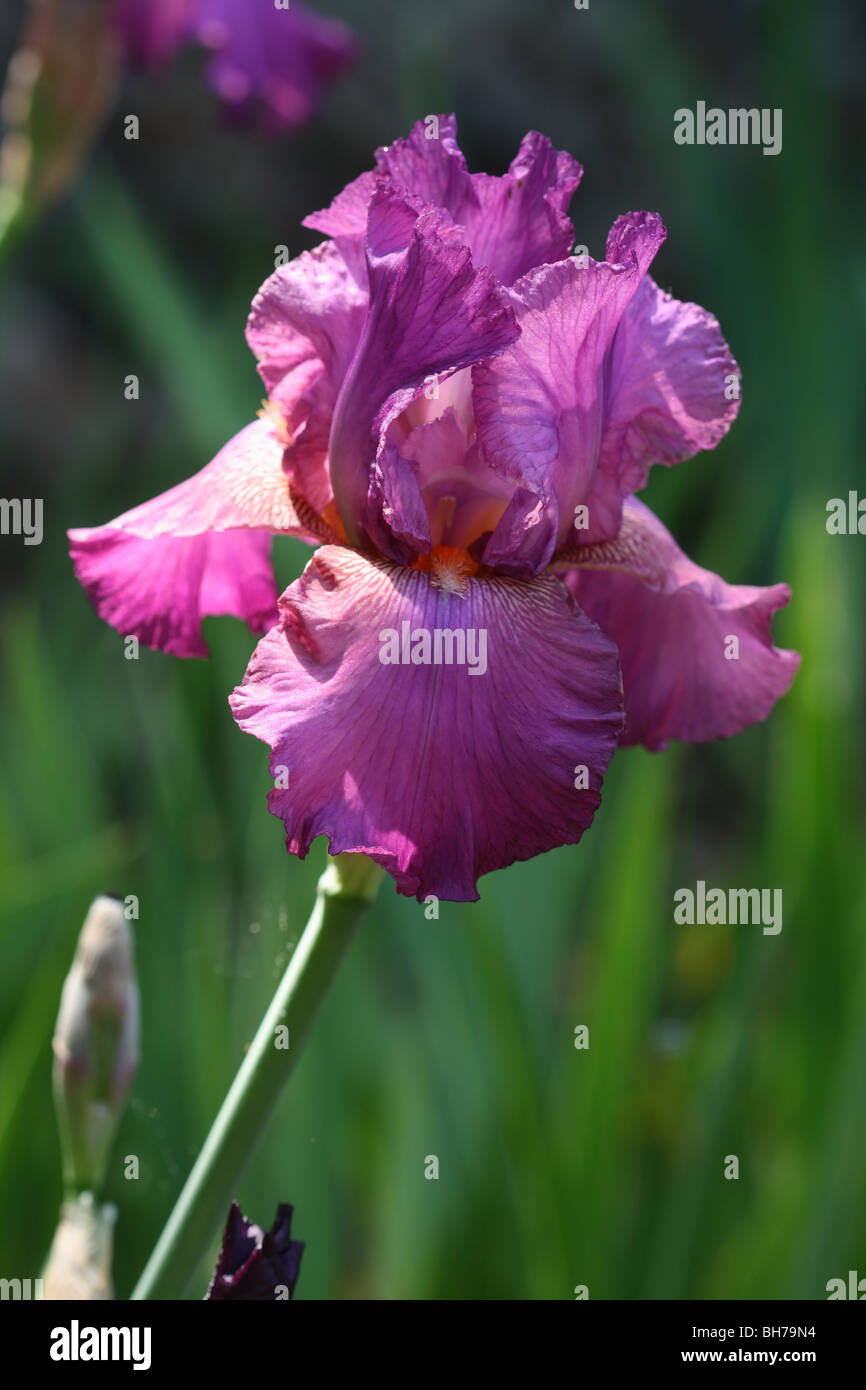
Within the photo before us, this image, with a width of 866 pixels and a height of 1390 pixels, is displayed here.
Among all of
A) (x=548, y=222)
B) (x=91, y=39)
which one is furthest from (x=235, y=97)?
(x=548, y=222)

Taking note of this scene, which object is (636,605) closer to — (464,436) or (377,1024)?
(464,436)

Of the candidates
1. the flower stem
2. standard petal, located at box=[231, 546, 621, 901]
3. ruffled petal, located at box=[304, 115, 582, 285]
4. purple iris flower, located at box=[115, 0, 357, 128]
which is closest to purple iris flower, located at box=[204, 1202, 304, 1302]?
the flower stem

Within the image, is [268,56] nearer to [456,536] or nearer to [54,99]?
[54,99]

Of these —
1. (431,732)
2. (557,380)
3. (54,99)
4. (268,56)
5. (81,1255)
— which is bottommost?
(81,1255)

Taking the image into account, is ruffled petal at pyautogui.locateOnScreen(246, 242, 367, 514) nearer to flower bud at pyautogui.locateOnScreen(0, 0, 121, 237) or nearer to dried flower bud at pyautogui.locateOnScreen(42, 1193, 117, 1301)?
dried flower bud at pyautogui.locateOnScreen(42, 1193, 117, 1301)

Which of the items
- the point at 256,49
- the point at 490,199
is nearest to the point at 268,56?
the point at 256,49

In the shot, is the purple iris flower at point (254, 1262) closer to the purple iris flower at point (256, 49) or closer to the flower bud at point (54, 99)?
the flower bud at point (54, 99)

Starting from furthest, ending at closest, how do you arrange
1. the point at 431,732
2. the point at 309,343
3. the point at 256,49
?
the point at 256,49 < the point at 309,343 < the point at 431,732
